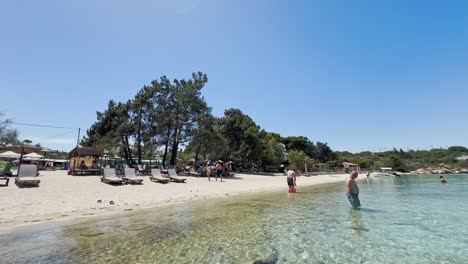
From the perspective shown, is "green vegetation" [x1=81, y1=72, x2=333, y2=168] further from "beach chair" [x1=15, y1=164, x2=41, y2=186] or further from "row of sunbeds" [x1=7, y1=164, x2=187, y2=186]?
"beach chair" [x1=15, y1=164, x2=41, y2=186]

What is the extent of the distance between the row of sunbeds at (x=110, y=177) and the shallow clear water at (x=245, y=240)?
836 centimetres

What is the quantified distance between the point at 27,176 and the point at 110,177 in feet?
15.4

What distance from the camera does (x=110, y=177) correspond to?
59.5 feet

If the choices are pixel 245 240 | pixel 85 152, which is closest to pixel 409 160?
pixel 85 152

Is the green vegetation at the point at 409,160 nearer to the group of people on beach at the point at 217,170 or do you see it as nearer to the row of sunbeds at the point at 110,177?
the group of people on beach at the point at 217,170

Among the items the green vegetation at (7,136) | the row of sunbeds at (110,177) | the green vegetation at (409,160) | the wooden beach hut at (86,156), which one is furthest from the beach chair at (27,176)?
the green vegetation at (409,160)

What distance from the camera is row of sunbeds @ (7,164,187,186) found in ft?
47.2

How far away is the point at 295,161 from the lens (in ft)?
165

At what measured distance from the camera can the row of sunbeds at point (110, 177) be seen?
567 inches

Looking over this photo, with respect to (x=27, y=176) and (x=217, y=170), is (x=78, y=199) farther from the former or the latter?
(x=217, y=170)

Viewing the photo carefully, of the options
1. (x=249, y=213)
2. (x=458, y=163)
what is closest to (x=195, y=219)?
(x=249, y=213)

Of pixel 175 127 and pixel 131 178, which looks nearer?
pixel 131 178

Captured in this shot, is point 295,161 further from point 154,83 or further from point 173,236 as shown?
point 173,236

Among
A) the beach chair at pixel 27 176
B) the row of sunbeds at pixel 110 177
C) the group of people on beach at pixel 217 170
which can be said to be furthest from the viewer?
the group of people on beach at pixel 217 170
